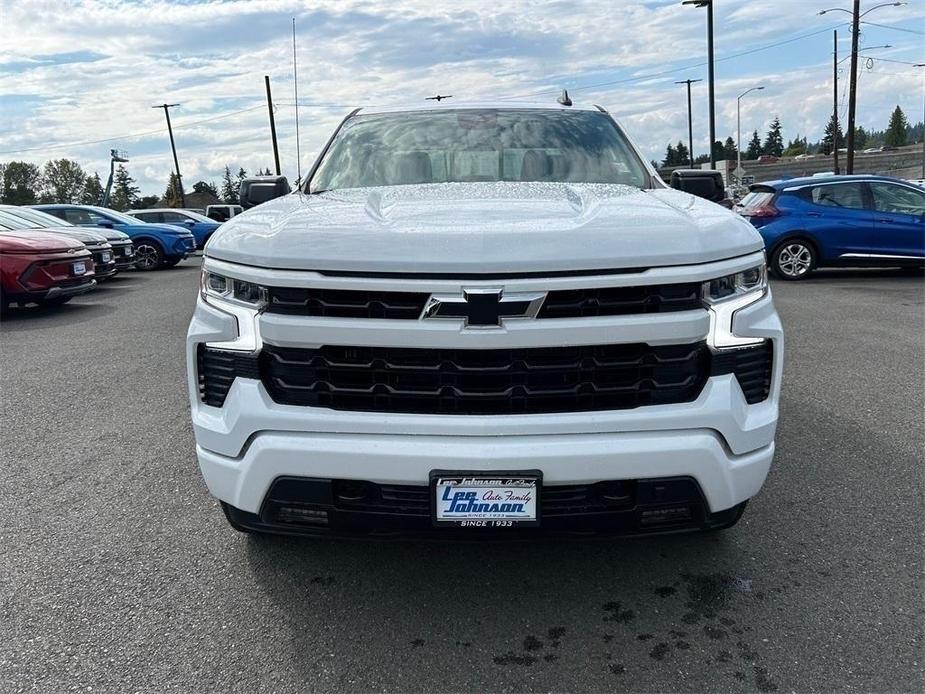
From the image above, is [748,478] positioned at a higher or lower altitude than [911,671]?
higher

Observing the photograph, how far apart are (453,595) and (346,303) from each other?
1.19 m

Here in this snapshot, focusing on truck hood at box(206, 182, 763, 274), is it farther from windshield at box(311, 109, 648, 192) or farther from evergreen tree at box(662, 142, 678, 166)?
evergreen tree at box(662, 142, 678, 166)

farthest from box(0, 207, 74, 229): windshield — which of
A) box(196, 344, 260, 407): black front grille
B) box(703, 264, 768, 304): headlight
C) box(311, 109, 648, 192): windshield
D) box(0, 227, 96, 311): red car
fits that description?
box(703, 264, 768, 304): headlight

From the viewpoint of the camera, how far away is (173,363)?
6.98m

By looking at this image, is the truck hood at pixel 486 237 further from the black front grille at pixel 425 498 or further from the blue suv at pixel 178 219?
the blue suv at pixel 178 219

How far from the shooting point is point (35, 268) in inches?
397

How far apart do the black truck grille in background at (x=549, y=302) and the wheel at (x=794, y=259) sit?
35.5ft

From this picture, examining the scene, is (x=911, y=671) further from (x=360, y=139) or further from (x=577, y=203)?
(x=360, y=139)

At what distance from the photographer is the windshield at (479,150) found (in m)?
3.75

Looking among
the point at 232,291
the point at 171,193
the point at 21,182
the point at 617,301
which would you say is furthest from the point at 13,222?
the point at 21,182

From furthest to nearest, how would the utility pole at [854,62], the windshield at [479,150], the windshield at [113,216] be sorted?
the utility pole at [854,62], the windshield at [113,216], the windshield at [479,150]

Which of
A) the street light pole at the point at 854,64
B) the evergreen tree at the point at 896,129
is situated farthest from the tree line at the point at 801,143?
the street light pole at the point at 854,64

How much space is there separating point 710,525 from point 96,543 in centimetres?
250

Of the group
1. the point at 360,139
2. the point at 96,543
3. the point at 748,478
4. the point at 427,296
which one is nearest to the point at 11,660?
the point at 96,543
